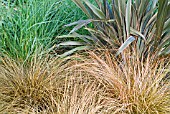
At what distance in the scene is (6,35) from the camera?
267 cm

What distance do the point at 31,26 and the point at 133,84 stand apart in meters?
1.04

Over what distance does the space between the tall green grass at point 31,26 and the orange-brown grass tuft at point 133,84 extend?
1.82 ft

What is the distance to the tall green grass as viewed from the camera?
2.65 meters

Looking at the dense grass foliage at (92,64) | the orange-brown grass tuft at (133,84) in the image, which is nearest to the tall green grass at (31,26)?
the dense grass foliage at (92,64)

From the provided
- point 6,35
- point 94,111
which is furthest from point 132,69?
point 6,35

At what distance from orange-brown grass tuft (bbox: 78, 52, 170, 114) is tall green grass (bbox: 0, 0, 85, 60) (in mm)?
555

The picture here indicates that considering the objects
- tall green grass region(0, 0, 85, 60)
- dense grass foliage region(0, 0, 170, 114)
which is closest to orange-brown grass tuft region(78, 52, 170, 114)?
dense grass foliage region(0, 0, 170, 114)

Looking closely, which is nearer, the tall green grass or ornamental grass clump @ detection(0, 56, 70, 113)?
ornamental grass clump @ detection(0, 56, 70, 113)

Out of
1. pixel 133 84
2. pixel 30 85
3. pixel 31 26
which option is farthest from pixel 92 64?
pixel 31 26

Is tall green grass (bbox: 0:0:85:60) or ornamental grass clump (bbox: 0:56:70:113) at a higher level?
tall green grass (bbox: 0:0:85:60)

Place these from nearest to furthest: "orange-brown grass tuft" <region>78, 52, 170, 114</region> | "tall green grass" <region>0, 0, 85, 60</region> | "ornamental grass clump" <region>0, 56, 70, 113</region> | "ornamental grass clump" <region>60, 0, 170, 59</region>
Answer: "orange-brown grass tuft" <region>78, 52, 170, 114</region> → "ornamental grass clump" <region>0, 56, 70, 113</region> → "ornamental grass clump" <region>60, 0, 170, 59</region> → "tall green grass" <region>0, 0, 85, 60</region>

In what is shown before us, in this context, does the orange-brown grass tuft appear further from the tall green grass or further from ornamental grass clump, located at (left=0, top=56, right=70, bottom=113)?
the tall green grass

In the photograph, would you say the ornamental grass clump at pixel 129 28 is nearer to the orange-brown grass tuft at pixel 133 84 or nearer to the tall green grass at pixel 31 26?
the orange-brown grass tuft at pixel 133 84

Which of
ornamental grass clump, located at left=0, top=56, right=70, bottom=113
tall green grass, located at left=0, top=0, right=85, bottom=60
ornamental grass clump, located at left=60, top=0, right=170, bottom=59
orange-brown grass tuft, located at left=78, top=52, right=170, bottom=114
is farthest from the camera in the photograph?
tall green grass, located at left=0, top=0, right=85, bottom=60
